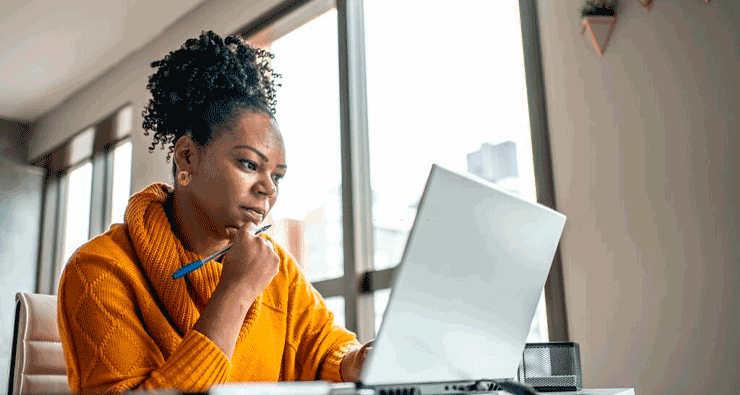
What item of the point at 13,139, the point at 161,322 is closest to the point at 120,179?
the point at 13,139

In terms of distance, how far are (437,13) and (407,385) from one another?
2.15 meters

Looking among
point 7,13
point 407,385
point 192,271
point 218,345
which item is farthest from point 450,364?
point 7,13

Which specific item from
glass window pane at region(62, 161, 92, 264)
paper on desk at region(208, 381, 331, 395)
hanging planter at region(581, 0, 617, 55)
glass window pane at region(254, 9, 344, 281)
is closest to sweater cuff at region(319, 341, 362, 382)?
paper on desk at region(208, 381, 331, 395)

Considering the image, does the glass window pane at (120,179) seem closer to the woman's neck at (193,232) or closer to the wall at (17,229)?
the wall at (17,229)

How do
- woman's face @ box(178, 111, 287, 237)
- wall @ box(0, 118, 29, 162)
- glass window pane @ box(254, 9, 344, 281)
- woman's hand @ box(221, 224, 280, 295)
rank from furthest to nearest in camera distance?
wall @ box(0, 118, 29, 162), glass window pane @ box(254, 9, 344, 281), woman's face @ box(178, 111, 287, 237), woman's hand @ box(221, 224, 280, 295)

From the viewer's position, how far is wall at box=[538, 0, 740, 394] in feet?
5.46

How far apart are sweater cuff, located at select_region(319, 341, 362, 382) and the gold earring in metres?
0.47

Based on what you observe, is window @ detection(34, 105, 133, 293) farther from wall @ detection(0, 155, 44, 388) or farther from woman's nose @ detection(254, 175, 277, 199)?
woman's nose @ detection(254, 175, 277, 199)

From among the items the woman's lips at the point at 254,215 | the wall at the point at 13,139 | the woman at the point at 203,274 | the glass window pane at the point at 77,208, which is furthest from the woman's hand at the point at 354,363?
the wall at the point at 13,139

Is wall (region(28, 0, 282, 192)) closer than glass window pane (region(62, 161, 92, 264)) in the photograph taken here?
Yes

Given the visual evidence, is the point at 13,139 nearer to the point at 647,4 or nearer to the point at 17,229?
the point at 17,229

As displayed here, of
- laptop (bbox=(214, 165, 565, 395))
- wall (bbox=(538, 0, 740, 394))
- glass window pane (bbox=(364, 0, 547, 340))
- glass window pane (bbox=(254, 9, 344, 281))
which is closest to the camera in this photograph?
laptop (bbox=(214, 165, 565, 395))

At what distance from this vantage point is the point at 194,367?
103 centimetres

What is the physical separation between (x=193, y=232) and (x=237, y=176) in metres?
0.15
